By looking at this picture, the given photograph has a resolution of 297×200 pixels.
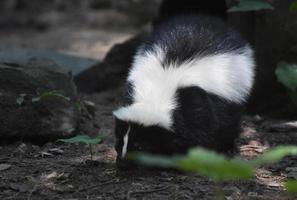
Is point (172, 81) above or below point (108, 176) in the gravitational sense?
above

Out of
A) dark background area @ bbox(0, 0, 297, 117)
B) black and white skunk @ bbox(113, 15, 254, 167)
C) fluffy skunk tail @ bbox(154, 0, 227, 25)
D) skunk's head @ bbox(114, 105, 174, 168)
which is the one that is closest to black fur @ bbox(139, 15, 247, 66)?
black and white skunk @ bbox(113, 15, 254, 167)

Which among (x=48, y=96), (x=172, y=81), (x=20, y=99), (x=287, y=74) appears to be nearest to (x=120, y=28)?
(x=287, y=74)

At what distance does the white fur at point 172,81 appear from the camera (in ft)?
15.6

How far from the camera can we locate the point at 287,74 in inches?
239

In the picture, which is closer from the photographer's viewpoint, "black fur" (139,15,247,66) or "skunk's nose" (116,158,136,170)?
"skunk's nose" (116,158,136,170)

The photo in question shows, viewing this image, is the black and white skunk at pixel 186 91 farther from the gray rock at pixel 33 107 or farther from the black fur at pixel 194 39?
the gray rock at pixel 33 107

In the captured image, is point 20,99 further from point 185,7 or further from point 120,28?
point 120,28

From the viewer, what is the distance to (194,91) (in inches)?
196

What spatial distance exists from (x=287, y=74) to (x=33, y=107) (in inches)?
101

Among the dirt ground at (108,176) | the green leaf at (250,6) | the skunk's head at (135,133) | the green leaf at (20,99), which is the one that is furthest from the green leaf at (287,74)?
the green leaf at (20,99)

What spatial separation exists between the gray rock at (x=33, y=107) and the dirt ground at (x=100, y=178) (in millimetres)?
125

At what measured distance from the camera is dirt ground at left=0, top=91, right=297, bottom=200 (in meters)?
4.23

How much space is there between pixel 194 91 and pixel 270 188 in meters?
1.05

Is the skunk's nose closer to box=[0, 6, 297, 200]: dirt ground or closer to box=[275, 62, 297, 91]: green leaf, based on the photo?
box=[0, 6, 297, 200]: dirt ground
